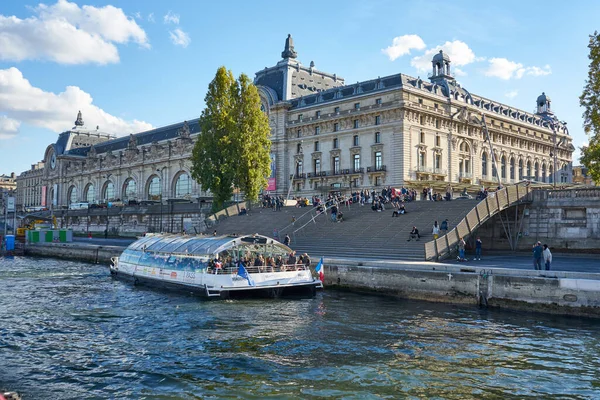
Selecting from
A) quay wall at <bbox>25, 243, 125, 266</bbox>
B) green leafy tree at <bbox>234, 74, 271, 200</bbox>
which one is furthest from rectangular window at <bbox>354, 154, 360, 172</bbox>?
quay wall at <bbox>25, 243, 125, 266</bbox>

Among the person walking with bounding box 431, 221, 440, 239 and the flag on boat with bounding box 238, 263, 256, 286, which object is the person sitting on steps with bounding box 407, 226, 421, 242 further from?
the flag on boat with bounding box 238, 263, 256, 286

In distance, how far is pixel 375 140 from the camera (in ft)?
238

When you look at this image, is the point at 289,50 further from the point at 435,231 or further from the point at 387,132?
the point at 435,231

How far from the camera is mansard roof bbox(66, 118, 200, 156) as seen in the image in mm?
105325

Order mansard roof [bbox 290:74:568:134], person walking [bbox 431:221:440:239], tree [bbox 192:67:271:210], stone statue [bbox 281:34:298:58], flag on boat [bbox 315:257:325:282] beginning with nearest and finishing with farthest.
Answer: flag on boat [bbox 315:257:325:282], person walking [bbox 431:221:440:239], tree [bbox 192:67:271:210], mansard roof [bbox 290:74:568:134], stone statue [bbox 281:34:298:58]

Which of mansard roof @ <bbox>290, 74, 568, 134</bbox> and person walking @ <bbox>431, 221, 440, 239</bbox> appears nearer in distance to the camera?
person walking @ <bbox>431, 221, 440, 239</bbox>

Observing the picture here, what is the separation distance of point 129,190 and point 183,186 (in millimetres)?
19866

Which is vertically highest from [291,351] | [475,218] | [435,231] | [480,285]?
[475,218]

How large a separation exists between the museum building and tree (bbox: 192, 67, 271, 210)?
10.6 meters

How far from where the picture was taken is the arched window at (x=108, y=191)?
11809cm

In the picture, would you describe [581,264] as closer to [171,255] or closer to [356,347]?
→ [356,347]

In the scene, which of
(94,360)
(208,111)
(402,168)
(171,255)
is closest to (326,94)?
(402,168)

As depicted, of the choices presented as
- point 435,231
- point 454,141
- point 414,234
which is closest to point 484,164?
point 454,141

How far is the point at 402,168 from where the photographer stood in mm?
68938
